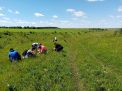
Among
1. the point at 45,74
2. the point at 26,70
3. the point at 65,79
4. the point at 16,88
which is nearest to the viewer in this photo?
the point at 16,88

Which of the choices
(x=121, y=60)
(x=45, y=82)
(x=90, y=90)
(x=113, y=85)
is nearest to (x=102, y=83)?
(x=113, y=85)

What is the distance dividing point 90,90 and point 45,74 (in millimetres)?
4456

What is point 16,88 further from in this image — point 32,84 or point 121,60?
point 121,60

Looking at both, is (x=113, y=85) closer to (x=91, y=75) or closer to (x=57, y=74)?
(x=91, y=75)

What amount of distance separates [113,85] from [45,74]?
4.71m

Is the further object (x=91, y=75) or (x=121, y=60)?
(x=121, y=60)

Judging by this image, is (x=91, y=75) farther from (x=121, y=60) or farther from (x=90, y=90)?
(x=121, y=60)

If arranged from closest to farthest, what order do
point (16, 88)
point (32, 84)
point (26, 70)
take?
point (16, 88), point (32, 84), point (26, 70)

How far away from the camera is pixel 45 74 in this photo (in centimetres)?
1806

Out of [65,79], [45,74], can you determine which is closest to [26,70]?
[45,74]

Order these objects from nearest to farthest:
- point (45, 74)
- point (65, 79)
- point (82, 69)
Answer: point (65, 79) → point (45, 74) → point (82, 69)

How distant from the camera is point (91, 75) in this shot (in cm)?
1831

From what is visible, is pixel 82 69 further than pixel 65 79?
Yes

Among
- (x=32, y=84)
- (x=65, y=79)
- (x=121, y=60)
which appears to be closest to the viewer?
(x=32, y=84)
